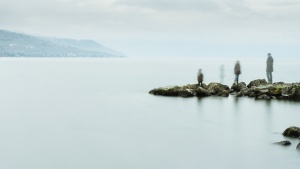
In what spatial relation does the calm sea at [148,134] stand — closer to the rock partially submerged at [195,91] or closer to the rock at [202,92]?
the rock partially submerged at [195,91]

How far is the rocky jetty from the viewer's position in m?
39.9

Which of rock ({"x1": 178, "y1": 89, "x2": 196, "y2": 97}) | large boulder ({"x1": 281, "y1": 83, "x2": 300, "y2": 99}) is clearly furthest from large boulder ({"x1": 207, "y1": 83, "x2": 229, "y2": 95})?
large boulder ({"x1": 281, "y1": 83, "x2": 300, "y2": 99})

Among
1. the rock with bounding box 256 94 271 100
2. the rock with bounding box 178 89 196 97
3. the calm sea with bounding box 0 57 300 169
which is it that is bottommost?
the calm sea with bounding box 0 57 300 169

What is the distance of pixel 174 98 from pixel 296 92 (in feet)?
35.9

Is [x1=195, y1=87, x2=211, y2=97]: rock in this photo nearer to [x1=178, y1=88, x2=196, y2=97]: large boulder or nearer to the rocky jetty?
the rocky jetty

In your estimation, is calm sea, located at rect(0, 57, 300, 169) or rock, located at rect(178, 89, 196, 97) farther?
rock, located at rect(178, 89, 196, 97)

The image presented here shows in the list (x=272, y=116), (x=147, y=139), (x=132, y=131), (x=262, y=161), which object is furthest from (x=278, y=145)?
(x=272, y=116)

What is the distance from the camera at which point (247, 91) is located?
4238cm

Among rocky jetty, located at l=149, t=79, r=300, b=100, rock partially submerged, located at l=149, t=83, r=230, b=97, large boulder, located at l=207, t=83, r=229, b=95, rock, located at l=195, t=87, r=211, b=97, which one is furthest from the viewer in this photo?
large boulder, located at l=207, t=83, r=229, b=95

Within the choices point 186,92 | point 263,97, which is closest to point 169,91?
point 186,92

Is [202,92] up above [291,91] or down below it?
below

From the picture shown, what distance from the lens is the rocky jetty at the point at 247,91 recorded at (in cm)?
3988

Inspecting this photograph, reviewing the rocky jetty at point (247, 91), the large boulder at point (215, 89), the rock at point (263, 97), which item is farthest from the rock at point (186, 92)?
the rock at point (263, 97)

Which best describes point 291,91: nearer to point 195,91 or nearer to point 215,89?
point 215,89
